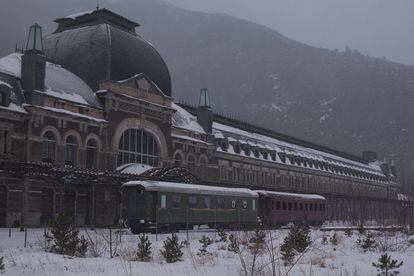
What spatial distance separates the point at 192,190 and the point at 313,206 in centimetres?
2052

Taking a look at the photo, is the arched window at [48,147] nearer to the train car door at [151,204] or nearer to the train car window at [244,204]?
the train car door at [151,204]

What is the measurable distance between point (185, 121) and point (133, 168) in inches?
590

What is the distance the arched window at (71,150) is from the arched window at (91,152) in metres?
1.25

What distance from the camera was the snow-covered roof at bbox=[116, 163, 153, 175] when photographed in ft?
141

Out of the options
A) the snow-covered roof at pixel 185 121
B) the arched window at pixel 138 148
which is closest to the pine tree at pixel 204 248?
the arched window at pixel 138 148

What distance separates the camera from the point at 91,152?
1704 inches

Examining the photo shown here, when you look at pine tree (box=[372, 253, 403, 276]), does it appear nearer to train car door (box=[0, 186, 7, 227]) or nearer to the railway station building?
the railway station building

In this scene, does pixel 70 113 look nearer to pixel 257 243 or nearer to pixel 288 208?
pixel 288 208

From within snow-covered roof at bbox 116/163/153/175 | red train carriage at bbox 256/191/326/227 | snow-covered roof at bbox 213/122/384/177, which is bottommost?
red train carriage at bbox 256/191/326/227

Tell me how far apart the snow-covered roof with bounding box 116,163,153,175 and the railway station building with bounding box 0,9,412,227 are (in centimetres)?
8

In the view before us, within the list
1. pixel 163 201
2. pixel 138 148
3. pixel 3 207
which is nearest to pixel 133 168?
pixel 138 148

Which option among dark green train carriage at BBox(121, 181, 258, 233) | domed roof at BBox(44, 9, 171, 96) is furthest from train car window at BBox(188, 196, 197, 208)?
domed roof at BBox(44, 9, 171, 96)

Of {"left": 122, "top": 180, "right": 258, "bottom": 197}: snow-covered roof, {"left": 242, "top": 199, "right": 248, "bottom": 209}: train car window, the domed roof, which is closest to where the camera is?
{"left": 122, "top": 180, "right": 258, "bottom": 197}: snow-covered roof

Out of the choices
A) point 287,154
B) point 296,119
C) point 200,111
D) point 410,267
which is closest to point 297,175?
point 287,154
